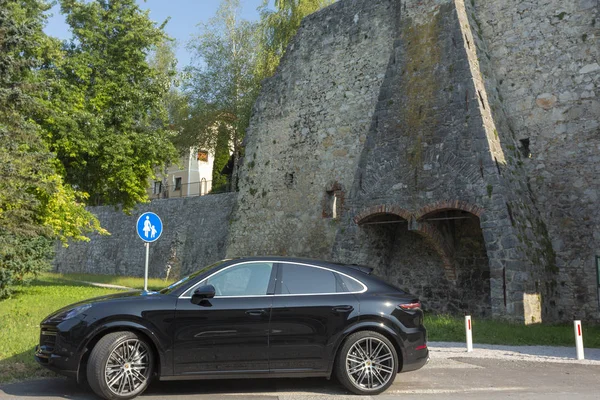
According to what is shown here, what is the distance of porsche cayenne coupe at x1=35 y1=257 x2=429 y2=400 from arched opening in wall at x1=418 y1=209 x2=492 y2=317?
8.38 metres

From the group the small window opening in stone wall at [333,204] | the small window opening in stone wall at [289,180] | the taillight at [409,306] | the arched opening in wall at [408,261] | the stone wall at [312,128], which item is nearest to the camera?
the taillight at [409,306]

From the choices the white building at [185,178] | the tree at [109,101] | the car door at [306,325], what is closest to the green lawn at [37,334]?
the car door at [306,325]

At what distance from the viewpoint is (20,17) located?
16.0 metres

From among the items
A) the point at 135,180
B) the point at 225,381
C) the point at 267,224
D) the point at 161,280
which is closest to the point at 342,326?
the point at 225,381

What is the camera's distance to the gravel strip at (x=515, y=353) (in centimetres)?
884

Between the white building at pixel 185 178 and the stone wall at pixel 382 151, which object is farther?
the white building at pixel 185 178

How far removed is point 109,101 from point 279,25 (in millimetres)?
13071

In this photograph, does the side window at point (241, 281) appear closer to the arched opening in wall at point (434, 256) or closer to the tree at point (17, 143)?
the tree at point (17, 143)

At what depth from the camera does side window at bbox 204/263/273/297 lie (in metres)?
6.40

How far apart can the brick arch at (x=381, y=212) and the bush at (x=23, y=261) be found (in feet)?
30.9

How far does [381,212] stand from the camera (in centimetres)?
1511

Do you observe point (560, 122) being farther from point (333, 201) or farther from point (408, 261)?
point (333, 201)

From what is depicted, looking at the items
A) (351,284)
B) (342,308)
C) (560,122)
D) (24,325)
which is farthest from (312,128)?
(342,308)

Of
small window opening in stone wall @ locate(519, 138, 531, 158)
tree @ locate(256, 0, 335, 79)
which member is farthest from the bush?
tree @ locate(256, 0, 335, 79)
